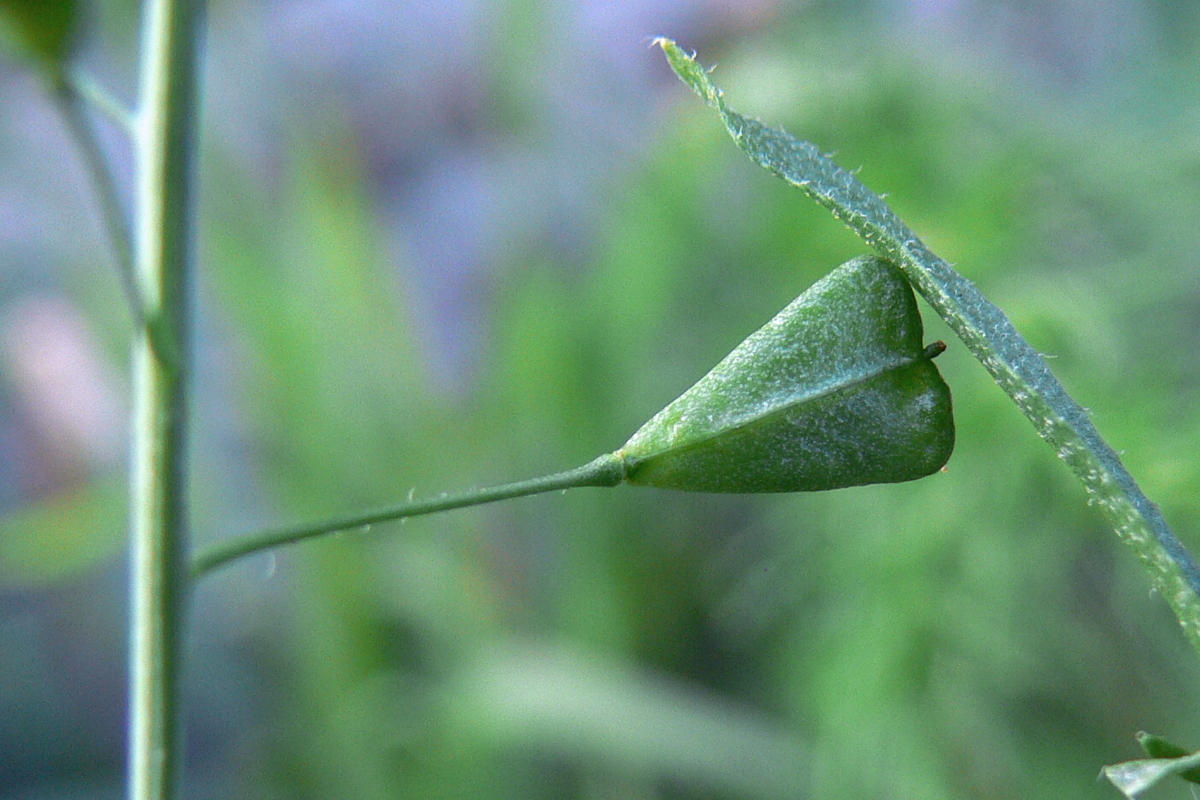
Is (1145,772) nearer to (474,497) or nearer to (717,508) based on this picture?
(474,497)

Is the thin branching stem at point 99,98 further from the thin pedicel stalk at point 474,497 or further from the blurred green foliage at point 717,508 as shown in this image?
the blurred green foliage at point 717,508

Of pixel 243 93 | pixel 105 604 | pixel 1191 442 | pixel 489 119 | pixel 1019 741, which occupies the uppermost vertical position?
pixel 243 93

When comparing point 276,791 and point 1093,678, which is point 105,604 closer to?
point 276,791

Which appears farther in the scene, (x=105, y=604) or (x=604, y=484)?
(x=105, y=604)

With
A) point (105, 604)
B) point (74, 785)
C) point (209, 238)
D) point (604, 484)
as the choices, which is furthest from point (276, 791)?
point (604, 484)

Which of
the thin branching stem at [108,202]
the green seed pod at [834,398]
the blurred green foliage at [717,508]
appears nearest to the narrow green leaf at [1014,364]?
the green seed pod at [834,398]

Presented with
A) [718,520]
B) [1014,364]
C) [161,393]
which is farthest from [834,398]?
[718,520]
